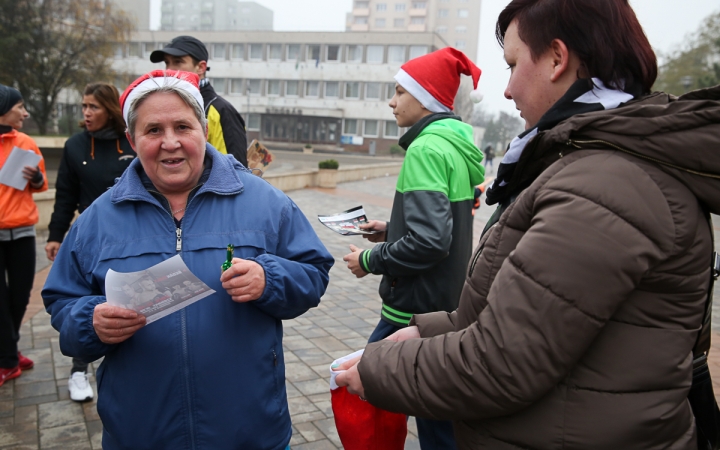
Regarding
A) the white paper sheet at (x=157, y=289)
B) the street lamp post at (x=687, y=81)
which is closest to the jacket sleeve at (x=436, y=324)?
the white paper sheet at (x=157, y=289)

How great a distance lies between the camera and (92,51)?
3300 centimetres

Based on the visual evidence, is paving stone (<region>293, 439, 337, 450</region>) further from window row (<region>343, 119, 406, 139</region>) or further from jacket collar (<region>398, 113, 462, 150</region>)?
window row (<region>343, 119, 406, 139</region>)

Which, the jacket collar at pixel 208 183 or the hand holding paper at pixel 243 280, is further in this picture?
the jacket collar at pixel 208 183

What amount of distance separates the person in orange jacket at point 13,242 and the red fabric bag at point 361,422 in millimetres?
3317

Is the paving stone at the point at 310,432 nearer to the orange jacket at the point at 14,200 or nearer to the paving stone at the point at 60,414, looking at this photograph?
the paving stone at the point at 60,414

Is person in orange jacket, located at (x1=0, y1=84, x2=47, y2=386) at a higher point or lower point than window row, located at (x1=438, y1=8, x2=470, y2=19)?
lower

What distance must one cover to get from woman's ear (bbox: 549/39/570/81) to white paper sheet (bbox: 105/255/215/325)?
125 cm

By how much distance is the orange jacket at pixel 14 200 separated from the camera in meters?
4.15

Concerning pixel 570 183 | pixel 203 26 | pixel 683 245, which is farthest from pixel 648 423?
pixel 203 26

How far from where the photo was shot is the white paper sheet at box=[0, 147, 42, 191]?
419 centimetres

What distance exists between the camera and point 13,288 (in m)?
4.27

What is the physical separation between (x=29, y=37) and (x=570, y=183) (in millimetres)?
36559

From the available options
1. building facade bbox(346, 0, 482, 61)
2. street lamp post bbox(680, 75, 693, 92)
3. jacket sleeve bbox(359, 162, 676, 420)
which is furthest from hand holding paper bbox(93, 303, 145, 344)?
building facade bbox(346, 0, 482, 61)

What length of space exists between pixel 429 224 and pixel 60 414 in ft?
9.43
